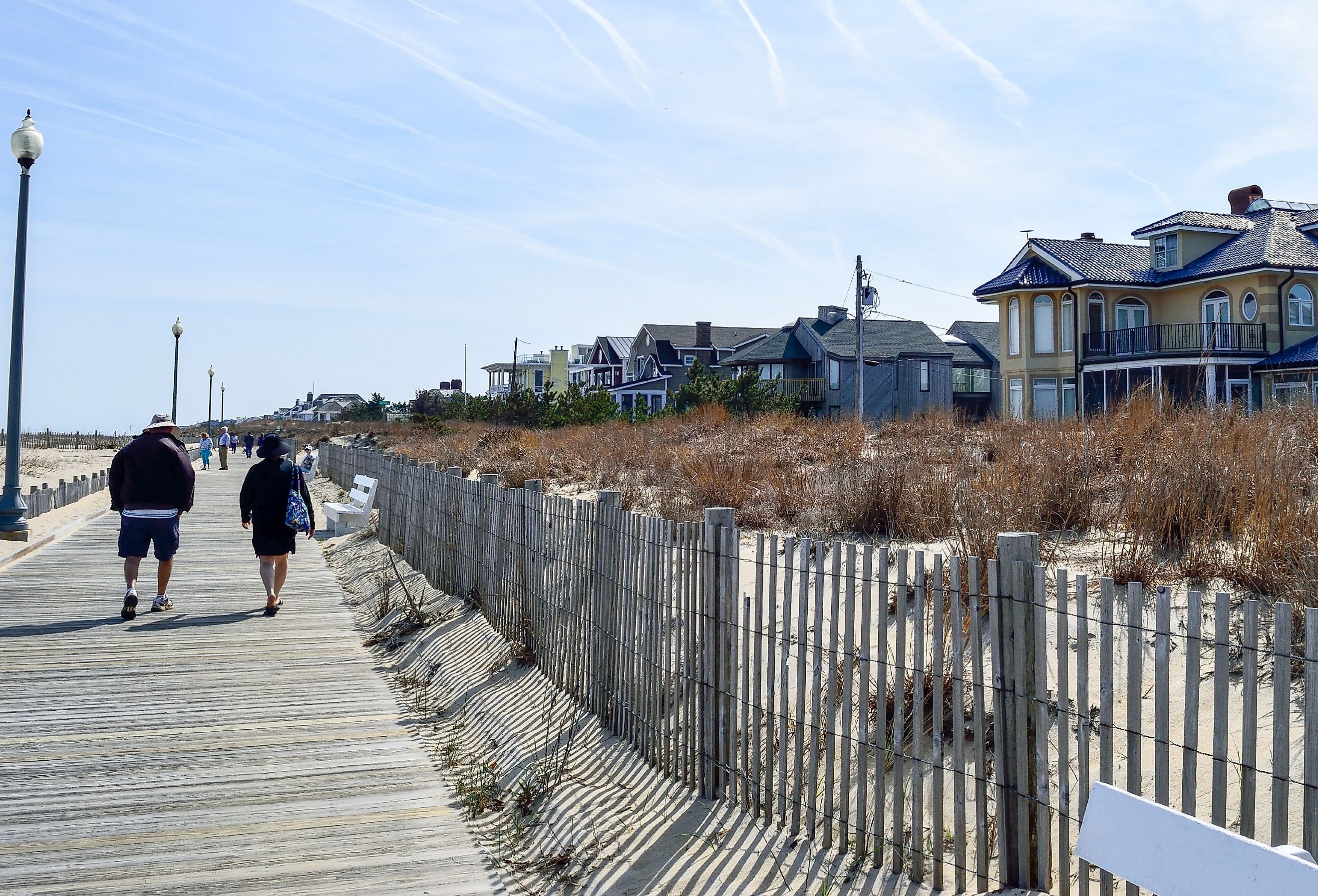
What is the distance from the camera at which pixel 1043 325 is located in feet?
127

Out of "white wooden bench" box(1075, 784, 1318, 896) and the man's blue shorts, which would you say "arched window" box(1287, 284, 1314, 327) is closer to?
the man's blue shorts

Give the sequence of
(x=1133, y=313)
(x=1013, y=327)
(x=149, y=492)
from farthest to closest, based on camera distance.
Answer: (x=1013, y=327)
(x=1133, y=313)
(x=149, y=492)

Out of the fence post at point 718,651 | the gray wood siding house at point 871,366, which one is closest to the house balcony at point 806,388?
the gray wood siding house at point 871,366

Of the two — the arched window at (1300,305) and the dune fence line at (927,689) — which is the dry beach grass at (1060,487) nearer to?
the dune fence line at (927,689)

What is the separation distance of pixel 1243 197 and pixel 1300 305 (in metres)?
8.71

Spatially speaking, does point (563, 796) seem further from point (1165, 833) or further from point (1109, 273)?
point (1109, 273)

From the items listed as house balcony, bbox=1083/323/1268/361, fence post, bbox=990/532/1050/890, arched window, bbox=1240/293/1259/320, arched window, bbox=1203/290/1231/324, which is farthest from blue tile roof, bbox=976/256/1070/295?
fence post, bbox=990/532/1050/890

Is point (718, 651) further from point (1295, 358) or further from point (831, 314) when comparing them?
point (831, 314)

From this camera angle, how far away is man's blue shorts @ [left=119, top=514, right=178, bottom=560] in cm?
993

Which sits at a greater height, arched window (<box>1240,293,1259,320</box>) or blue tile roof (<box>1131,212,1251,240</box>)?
blue tile roof (<box>1131,212,1251,240</box>)

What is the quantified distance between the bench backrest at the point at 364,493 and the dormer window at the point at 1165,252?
1211 inches

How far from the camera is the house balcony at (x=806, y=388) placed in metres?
50.1

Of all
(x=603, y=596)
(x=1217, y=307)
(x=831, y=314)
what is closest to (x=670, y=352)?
(x=831, y=314)

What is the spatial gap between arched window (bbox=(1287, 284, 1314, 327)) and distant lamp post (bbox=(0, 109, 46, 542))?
35.1 meters
